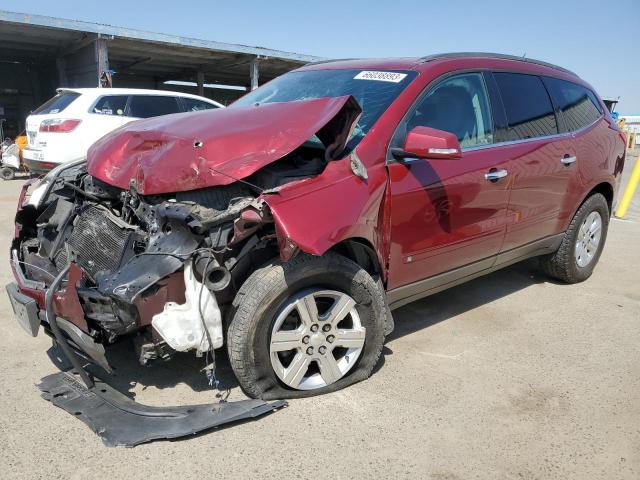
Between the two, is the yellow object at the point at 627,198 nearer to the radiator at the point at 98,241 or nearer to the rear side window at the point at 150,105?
the rear side window at the point at 150,105

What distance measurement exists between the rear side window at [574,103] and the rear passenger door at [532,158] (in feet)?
0.56

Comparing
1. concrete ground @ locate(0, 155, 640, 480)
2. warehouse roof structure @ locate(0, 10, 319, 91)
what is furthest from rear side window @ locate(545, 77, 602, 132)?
warehouse roof structure @ locate(0, 10, 319, 91)

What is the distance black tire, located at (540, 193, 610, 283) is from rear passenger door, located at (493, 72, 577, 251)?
34 centimetres

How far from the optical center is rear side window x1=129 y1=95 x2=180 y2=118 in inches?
372

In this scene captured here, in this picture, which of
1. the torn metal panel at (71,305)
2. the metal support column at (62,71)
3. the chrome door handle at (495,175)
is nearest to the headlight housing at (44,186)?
the torn metal panel at (71,305)

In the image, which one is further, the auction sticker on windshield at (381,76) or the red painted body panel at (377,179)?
the auction sticker on windshield at (381,76)

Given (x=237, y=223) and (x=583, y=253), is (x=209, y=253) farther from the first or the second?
(x=583, y=253)

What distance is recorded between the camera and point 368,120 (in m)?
2.94

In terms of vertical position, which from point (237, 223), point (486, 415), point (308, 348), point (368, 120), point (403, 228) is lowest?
point (486, 415)

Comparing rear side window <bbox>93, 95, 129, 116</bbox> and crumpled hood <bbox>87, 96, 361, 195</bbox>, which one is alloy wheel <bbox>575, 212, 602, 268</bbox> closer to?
crumpled hood <bbox>87, 96, 361, 195</bbox>

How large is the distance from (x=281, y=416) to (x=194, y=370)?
0.72 metres

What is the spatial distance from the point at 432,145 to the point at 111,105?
800 centimetres

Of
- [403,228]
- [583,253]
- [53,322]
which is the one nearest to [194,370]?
[53,322]

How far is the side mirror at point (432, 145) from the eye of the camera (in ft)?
8.91
